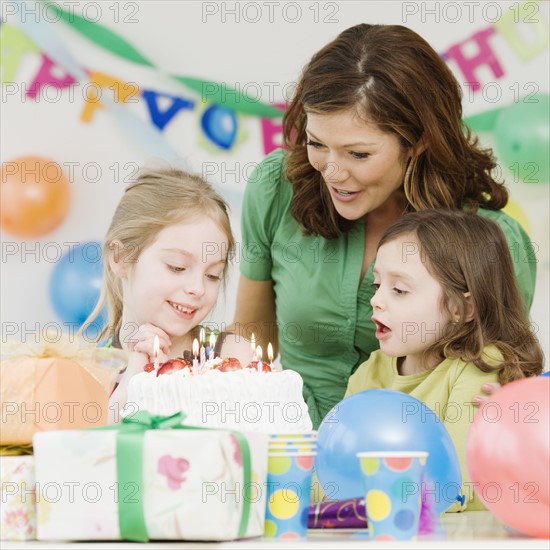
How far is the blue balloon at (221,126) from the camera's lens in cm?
364

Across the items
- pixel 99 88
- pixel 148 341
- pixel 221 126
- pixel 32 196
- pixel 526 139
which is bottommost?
pixel 148 341

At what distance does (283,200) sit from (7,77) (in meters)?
1.92

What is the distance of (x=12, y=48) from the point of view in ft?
12.1

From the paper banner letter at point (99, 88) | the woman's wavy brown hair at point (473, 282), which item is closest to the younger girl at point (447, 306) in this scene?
the woman's wavy brown hair at point (473, 282)

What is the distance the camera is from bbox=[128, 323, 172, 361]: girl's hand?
1.88 metres

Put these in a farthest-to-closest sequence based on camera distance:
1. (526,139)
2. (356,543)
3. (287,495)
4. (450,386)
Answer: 1. (526,139)
2. (450,386)
3. (287,495)
4. (356,543)

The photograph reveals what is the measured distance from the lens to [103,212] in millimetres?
3629

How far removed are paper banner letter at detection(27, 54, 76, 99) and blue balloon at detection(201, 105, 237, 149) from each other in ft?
1.76

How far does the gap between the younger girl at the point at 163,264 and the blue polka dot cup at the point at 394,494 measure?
91 centimetres

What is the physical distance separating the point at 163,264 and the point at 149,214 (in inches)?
6.9

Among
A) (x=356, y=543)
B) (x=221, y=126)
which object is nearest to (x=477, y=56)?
(x=221, y=126)

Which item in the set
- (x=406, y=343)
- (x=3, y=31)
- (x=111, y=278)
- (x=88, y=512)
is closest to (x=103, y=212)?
(x=3, y=31)

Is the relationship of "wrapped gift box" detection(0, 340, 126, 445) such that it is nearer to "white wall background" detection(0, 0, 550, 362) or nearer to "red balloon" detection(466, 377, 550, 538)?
"red balloon" detection(466, 377, 550, 538)

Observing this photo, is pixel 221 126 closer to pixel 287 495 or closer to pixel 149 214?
pixel 149 214
